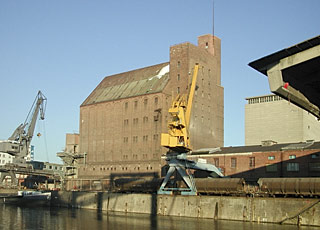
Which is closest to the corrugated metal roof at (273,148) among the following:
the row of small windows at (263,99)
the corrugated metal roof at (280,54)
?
the row of small windows at (263,99)

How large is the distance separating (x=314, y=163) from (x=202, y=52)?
37269 mm

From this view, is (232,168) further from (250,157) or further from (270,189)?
(270,189)

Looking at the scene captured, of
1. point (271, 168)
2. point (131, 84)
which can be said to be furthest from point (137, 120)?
point (271, 168)

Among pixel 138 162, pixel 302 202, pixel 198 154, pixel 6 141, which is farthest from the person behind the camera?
pixel 6 141

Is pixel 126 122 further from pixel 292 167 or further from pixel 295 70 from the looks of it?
pixel 295 70

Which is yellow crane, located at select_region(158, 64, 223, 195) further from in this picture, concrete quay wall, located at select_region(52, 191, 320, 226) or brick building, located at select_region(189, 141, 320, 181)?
brick building, located at select_region(189, 141, 320, 181)

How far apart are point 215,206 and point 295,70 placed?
108 feet

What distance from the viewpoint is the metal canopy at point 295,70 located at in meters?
17.5

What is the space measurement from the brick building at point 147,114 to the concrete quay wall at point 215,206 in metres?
16.6

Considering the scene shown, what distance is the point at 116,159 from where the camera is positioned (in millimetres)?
87938

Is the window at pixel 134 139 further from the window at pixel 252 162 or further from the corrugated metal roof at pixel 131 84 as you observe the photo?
the window at pixel 252 162

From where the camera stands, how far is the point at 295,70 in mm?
19297

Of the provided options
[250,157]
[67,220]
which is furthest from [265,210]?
[67,220]

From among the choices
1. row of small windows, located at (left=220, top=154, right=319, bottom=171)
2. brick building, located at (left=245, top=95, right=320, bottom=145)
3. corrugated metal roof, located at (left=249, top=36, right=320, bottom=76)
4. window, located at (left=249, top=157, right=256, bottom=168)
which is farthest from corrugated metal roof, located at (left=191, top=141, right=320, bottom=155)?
corrugated metal roof, located at (left=249, top=36, right=320, bottom=76)
